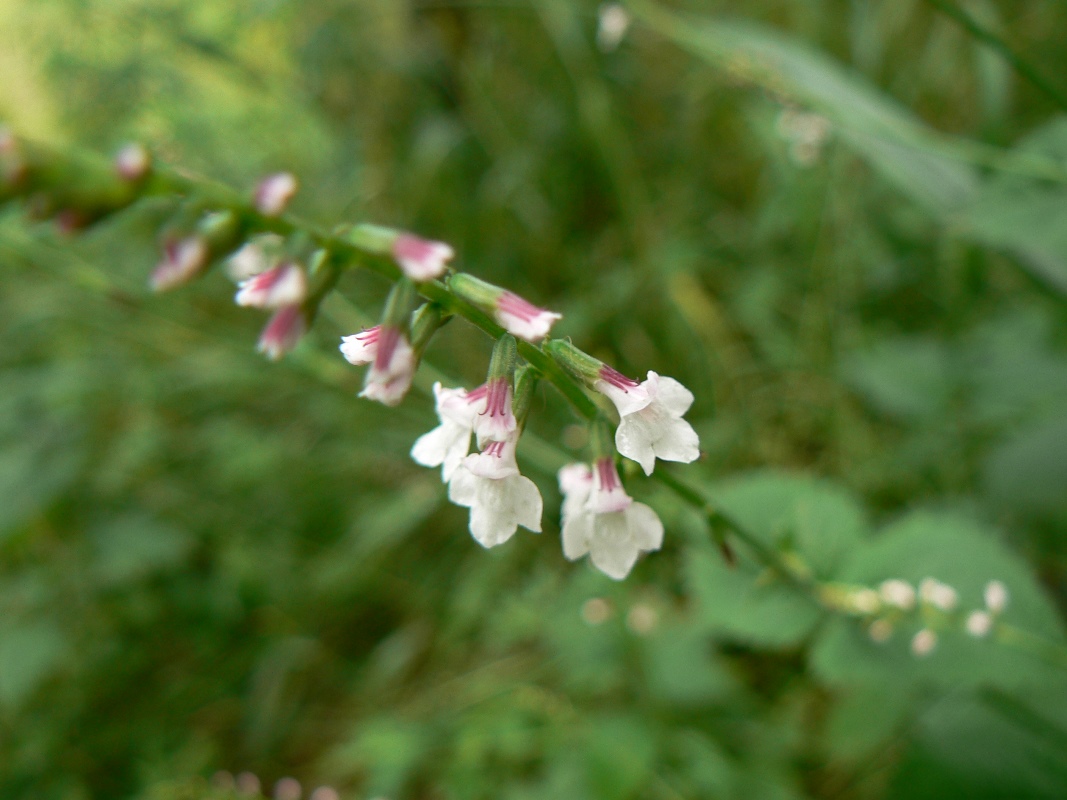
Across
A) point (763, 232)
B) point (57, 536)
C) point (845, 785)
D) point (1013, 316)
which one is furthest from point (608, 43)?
point (57, 536)

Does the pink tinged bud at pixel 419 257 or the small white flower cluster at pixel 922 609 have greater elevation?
the pink tinged bud at pixel 419 257

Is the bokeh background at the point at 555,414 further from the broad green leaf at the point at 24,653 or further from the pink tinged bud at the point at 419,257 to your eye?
the pink tinged bud at the point at 419,257

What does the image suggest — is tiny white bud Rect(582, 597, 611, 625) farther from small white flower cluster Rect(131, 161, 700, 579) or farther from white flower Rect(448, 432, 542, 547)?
white flower Rect(448, 432, 542, 547)

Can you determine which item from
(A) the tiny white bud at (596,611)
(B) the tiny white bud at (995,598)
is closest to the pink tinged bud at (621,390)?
(B) the tiny white bud at (995,598)

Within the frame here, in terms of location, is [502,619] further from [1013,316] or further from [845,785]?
[1013,316]

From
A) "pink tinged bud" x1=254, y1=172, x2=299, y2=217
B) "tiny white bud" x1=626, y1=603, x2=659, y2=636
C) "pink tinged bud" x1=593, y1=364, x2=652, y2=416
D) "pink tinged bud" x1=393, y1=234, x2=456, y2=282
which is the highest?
"pink tinged bud" x1=393, y1=234, x2=456, y2=282

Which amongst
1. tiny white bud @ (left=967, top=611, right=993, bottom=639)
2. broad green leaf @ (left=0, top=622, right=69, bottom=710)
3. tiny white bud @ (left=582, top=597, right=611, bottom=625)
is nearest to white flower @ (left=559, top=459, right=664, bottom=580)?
tiny white bud @ (left=967, top=611, right=993, bottom=639)

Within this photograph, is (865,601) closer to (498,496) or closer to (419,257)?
(498,496)
